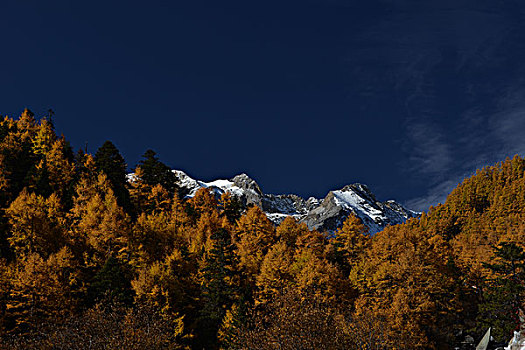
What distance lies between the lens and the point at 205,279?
193 feet

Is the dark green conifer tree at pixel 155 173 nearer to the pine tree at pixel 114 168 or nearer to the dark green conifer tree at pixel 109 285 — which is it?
the pine tree at pixel 114 168

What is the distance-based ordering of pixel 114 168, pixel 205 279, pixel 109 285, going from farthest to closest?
pixel 114 168 < pixel 205 279 < pixel 109 285

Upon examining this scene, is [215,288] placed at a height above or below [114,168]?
below

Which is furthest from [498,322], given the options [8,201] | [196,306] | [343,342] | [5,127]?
[5,127]

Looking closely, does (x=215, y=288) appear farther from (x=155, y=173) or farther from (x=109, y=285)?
(x=155, y=173)

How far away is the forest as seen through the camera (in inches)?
1395

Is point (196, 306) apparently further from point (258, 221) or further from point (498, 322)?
point (498, 322)

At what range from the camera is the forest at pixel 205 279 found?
1395 inches

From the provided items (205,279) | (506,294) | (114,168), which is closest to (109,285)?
(205,279)

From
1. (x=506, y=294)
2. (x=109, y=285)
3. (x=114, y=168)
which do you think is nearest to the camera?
(x=506, y=294)

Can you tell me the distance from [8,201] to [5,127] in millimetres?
34252

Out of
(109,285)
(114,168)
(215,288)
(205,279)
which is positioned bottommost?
(109,285)

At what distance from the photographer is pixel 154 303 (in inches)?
2028

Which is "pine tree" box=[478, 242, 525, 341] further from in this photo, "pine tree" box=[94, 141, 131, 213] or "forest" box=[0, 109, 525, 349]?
"pine tree" box=[94, 141, 131, 213]
